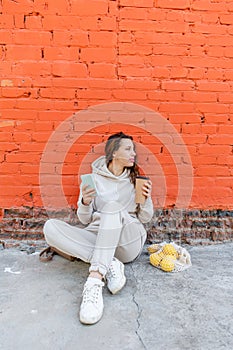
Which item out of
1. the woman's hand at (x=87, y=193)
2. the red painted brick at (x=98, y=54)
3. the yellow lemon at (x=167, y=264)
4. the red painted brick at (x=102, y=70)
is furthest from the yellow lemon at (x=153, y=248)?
the red painted brick at (x=98, y=54)

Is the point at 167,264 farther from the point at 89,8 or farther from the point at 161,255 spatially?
the point at 89,8

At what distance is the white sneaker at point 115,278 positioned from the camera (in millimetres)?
2641

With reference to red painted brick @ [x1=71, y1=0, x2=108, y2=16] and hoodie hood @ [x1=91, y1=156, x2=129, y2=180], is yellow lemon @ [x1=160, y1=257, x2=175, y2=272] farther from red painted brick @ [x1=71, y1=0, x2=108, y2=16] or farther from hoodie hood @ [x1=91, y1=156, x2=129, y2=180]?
red painted brick @ [x1=71, y1=0, x2=108, y2=16]

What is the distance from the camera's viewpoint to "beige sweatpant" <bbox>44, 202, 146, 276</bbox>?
2754 mm

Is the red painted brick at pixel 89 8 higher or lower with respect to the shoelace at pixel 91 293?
higher

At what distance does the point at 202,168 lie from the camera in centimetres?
357

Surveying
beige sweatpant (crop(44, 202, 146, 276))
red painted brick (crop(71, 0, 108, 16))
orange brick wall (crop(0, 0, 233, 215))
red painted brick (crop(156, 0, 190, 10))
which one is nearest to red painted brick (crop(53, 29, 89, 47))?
orange brick wall (crop(0, 0, 233, 215))

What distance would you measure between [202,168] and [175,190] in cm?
32

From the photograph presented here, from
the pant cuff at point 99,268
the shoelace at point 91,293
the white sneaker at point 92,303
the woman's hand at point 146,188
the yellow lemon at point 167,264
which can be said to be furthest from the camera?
the yellow lemon at point 167,264

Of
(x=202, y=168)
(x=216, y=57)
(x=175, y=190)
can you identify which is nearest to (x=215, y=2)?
(x=216, y=57)

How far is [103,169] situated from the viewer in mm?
3189

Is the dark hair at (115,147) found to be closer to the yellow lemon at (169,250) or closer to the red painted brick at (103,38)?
the yellow lemon at (169,250)

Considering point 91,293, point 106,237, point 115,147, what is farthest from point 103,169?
point 91,293

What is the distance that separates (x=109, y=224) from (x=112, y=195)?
402mm
